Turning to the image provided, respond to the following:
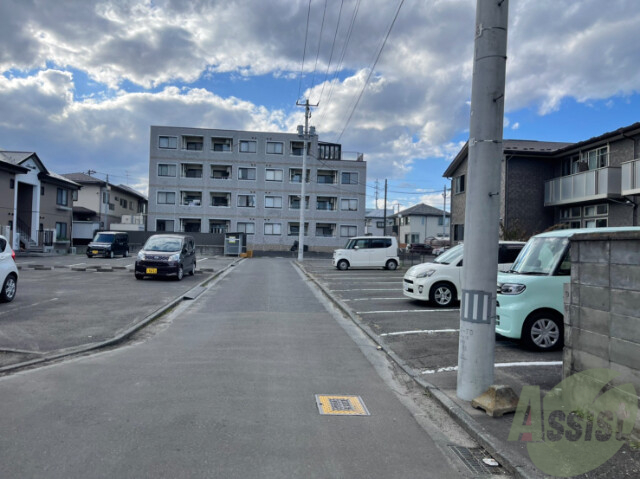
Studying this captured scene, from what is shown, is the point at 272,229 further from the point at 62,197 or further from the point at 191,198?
the point at 62,197

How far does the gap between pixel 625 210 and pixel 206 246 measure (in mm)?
34273

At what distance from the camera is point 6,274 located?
429 inches

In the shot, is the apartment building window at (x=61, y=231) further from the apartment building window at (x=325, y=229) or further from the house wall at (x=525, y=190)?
the house wall at (x=525, y=190)

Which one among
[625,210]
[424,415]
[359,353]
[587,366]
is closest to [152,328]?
[359,353]

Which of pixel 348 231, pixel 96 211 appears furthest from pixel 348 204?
pixel 96 211

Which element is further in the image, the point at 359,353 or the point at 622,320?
the point at 359,353

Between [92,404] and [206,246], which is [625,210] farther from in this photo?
[206,246]

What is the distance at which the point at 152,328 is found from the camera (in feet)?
31.1

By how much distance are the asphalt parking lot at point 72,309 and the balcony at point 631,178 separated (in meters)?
16.3

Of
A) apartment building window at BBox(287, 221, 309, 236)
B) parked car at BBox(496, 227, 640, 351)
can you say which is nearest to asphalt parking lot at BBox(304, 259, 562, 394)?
parked car at BBox(496, 227, 640, 351)

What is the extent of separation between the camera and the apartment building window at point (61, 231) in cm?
4175

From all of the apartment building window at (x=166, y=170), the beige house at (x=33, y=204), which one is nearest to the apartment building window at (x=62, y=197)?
the beige house at (x=33, y=204)

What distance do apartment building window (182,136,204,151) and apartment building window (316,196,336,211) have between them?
14.8 metres

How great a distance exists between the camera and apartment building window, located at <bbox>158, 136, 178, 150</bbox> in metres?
53.4
